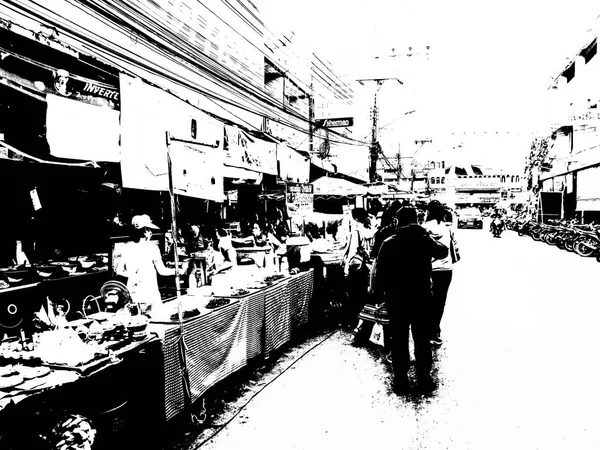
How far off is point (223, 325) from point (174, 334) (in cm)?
87

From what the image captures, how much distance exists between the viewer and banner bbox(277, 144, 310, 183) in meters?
8.17

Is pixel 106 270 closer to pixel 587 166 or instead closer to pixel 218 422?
pixel 218 422

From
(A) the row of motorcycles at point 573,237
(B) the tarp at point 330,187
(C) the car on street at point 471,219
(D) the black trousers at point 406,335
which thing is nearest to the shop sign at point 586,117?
(A) the row of motorcycles at point 573,237

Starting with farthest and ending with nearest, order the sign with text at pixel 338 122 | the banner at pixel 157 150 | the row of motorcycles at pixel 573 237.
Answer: the row of motorcycles at pixel 573 237
the sign with text at pixel 338 122
the banner at pixel 157 150

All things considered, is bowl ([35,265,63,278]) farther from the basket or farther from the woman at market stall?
the woman at market stall

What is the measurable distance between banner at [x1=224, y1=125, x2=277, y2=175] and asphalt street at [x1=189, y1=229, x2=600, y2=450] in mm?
2805

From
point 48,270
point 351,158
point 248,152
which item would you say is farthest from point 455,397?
point 351,158

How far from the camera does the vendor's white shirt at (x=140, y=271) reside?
221 inches

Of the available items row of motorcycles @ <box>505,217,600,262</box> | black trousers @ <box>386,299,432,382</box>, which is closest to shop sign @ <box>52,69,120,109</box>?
black trousers @ <box>386,299,432,382</box>

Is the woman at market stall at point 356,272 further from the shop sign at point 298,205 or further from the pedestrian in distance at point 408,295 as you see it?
the pedestrian in distance at point 408,295

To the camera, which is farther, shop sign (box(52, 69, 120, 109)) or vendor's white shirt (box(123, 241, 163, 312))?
vendor's white shirt (box(123, 241, 163, 312))

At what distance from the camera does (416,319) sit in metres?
4.79

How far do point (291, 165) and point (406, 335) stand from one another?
4.69 m

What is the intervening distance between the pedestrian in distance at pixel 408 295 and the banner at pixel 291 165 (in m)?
3.68
